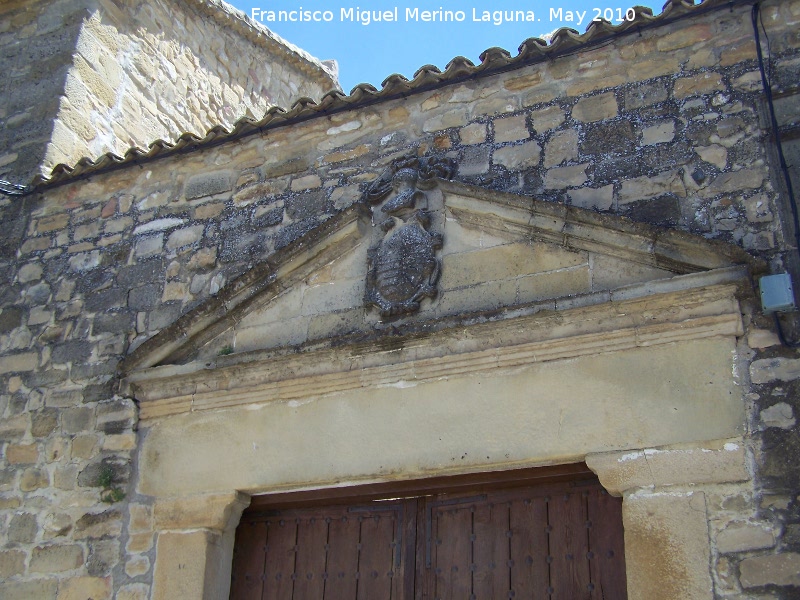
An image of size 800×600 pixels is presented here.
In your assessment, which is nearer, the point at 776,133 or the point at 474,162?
the point at 776,133

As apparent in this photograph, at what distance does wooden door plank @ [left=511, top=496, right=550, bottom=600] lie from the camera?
141 inches

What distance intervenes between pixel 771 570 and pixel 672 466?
0.47 metres

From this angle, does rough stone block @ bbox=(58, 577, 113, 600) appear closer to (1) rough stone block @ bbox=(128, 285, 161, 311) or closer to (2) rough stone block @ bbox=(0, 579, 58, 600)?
(2) rough stone block @ bbox=(0, 579, 58, 600)

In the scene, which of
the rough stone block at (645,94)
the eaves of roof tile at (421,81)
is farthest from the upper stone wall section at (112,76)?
the rough stone block at (645,94)

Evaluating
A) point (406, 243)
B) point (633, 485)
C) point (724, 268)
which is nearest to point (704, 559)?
point (633, 485)

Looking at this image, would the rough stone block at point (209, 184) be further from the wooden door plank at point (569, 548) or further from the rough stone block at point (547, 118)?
the wooden door plank at point (569, 548)

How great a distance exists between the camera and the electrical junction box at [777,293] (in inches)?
131

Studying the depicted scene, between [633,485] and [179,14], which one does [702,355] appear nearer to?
[633,485]

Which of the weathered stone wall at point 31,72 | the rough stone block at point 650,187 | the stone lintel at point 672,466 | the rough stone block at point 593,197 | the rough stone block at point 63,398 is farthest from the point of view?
the weathered stone wall at point 31,72

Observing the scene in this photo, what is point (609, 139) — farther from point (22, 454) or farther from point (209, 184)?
point (22, 454)

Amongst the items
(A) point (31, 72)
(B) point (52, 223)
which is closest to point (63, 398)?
(B) point (52, 223)

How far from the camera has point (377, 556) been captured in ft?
12.9

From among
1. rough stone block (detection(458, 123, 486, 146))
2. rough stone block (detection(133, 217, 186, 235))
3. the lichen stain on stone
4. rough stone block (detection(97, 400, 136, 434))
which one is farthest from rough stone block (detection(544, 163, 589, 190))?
rough stone block (detection(97, 400, 136, 434))

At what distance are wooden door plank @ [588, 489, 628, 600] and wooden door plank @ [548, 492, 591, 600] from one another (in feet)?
0.10
